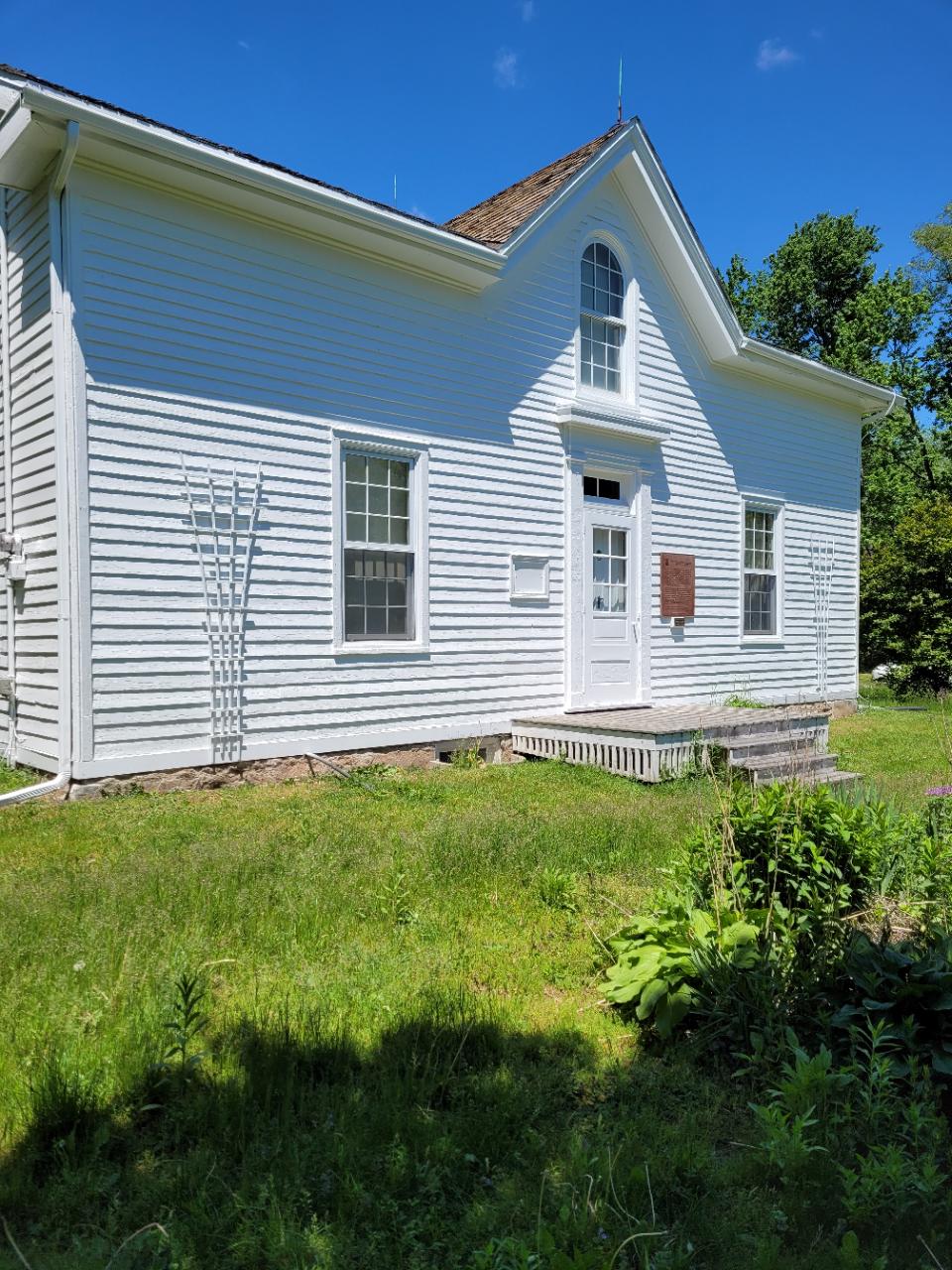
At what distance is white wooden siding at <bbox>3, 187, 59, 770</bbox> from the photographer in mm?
7301

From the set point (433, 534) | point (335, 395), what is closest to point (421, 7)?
point (335, 395)

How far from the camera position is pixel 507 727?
10.1m

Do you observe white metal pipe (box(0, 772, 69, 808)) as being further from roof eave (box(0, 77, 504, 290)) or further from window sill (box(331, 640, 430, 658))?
roof eave (box(0, 77, 504, 290))

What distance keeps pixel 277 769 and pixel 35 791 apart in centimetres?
208

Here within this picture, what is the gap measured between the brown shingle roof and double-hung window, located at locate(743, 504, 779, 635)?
550 cm

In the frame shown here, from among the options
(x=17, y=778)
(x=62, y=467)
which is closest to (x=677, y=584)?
(x=62, y=467)

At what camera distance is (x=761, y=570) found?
13781 mm

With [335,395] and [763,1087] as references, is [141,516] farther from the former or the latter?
[763,1087]

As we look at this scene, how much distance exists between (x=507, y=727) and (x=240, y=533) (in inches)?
151

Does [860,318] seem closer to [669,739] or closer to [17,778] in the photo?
[669,739]

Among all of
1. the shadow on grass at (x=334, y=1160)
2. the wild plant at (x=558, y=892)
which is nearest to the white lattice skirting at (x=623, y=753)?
the wild plant at (x=558, y=892)

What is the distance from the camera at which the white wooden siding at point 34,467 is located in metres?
7.30

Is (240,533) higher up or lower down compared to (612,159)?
lower down

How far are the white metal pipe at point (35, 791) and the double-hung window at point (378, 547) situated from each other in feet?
9.61
